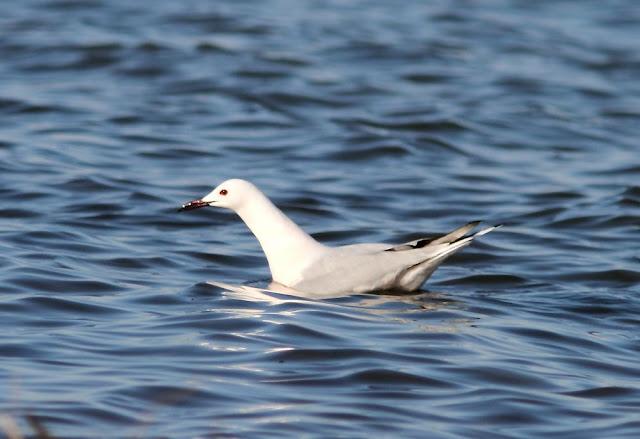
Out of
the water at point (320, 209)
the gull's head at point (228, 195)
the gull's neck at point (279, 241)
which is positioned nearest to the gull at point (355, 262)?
the gull's neck at point (279, 241)

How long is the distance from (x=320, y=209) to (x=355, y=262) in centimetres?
320

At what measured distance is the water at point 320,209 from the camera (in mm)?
6406

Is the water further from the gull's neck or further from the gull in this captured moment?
the gull's neck

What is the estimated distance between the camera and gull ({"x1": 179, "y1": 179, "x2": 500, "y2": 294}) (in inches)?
342

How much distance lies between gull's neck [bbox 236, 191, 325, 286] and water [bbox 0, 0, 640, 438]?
0.41 m

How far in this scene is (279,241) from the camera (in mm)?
9234

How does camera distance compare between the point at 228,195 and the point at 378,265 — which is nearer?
the point at 378,265

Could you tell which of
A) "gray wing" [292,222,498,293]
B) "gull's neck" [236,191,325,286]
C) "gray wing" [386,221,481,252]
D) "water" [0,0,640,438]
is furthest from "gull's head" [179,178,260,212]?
"gray wing" [386,221,481,252]

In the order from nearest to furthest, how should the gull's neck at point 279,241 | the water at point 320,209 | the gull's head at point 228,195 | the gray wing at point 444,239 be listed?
the water at point 320,209, the gray wing at point 444,239, the gull's neck at point 279,241, the gull's head at point 228,195

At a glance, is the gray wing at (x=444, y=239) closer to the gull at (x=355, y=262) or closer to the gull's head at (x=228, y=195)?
the gull at (x=355, y=262)

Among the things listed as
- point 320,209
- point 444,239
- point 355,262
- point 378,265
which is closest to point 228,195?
point 355,262

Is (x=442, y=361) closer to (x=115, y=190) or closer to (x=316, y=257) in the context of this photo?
(x=316, y=257)

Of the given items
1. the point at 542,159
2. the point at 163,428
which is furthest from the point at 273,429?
the point at 542,159

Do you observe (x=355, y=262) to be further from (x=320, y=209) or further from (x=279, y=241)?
(x=320, y=209)
